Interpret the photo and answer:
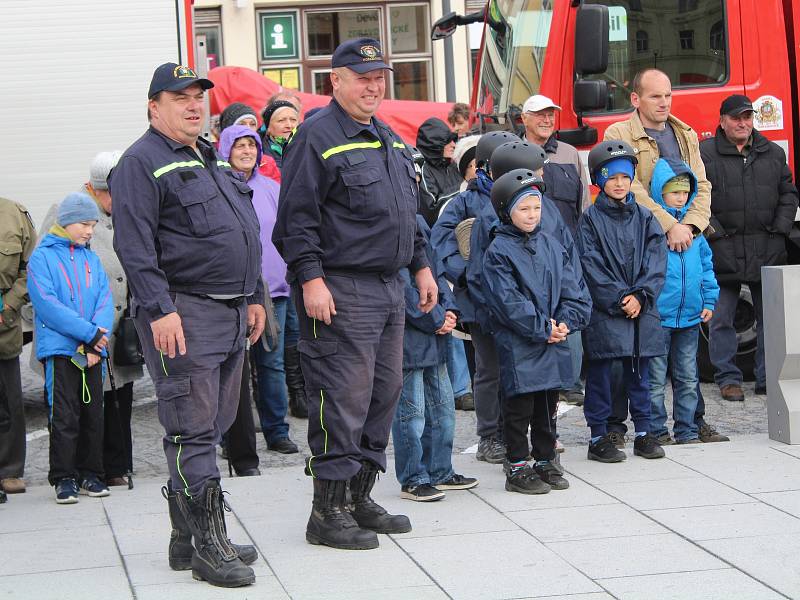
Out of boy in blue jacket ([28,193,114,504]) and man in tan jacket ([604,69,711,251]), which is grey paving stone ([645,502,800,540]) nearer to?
man in tan jacket ([604,69,711,251])

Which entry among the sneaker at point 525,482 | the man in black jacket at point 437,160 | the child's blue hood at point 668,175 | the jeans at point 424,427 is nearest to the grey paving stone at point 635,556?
the sneaker at point 525,482

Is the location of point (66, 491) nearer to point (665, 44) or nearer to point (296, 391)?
point (296, 391)

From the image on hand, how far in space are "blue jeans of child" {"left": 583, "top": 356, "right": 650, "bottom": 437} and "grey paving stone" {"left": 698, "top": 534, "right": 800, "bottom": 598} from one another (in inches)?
69.9

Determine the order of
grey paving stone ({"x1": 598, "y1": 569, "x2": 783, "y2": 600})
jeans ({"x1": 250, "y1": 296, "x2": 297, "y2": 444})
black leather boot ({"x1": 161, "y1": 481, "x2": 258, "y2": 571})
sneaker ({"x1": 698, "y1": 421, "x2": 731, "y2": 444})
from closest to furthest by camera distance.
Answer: grey paving stone ({"x1": 598, "y1": 569, "x2": 783, "y2": 600})
black leather boot ({"x1": 161, "y1": 481, "x2": 258, "y2": 571})
sneaker ({"x1": 698, "y1": 421, "x2": 731, "y2": 444})
jeans ({"x1": 250, "y1": 296, "x2": 297, "y2": 444})

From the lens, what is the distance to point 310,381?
5.79 meters

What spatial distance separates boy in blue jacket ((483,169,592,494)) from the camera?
660 centimetres

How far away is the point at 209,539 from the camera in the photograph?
5.32 meters

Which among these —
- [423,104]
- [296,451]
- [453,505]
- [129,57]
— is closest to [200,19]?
[423,104]

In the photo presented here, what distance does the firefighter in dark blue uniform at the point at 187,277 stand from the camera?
5207 millimetres

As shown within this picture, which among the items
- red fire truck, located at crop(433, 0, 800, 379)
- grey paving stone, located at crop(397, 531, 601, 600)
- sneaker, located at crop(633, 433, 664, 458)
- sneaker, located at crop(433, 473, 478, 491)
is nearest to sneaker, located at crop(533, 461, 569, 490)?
sneaker, located at crop(433, 473, 478, 491)

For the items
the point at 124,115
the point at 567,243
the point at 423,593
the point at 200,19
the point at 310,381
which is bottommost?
the point at 423,593

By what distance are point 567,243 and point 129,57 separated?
14.8 feet

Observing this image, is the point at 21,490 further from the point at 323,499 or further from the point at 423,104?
the point at 423,104

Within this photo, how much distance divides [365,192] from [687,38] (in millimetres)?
4671
